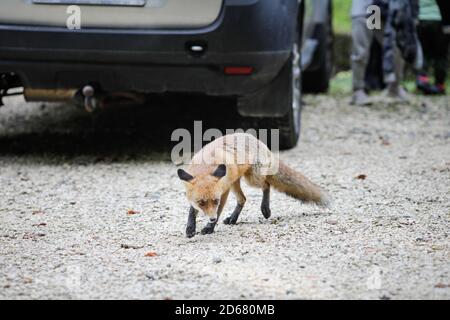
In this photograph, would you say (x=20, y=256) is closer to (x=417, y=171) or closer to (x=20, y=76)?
(x=20, y=76)

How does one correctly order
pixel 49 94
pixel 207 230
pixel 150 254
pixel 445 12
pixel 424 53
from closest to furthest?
1. pixel 150 254
2. pixel 207 230
3. pixel 49 94
4. pixel 445 12
5. pixel 424 53

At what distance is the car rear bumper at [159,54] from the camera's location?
20.6 ft

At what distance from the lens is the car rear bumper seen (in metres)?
6.28

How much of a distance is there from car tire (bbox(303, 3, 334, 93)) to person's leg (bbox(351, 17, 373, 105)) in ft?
1.19

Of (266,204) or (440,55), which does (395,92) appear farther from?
(266,204)

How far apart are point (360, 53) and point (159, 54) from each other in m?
4.41

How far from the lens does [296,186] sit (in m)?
5.42

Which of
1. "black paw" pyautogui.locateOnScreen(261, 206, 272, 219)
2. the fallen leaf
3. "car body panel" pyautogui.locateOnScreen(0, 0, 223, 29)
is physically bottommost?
"black paw" pyautogui.locateOnScreen(261, 206, 272, 219)

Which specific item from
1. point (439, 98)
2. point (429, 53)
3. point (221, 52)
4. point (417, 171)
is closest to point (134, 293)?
point (221, 52)

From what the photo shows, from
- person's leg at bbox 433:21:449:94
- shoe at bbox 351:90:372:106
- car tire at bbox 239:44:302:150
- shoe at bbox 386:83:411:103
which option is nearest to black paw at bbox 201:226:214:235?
car tire at bbox 239:44:302:150

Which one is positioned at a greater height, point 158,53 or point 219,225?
point 158,53

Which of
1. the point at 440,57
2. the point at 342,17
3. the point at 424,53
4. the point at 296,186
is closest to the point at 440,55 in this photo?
the point at 440,57

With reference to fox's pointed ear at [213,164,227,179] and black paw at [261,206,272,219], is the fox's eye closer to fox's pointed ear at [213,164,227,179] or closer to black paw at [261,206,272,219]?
fox's pointed ear at [213,164,227,179]

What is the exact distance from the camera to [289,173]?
5.43 m
